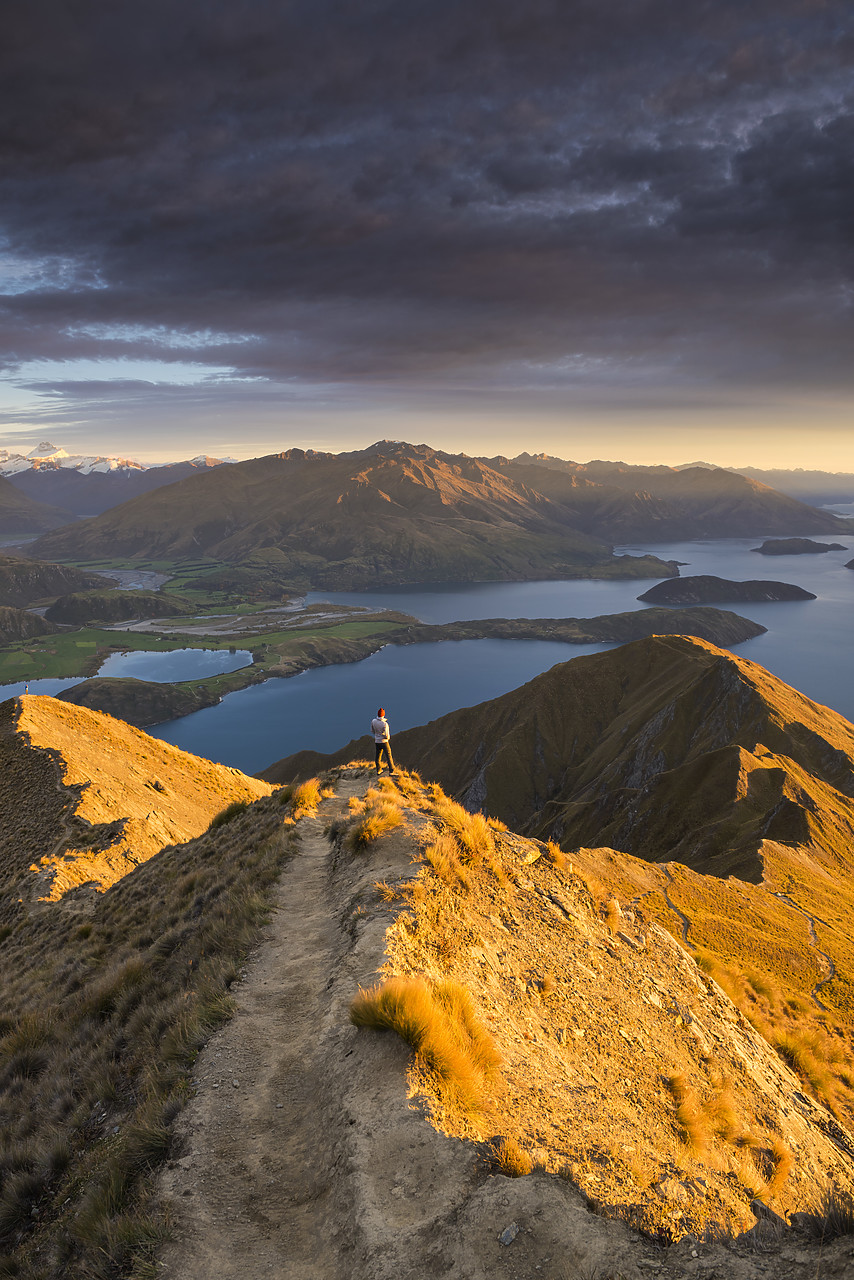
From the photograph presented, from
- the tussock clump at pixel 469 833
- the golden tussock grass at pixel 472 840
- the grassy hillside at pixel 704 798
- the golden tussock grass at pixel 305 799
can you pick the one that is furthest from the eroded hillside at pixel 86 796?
the grassy hillside at pixel 704 798

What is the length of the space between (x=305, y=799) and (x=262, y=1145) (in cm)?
1481

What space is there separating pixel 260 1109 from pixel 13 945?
21.9 meters

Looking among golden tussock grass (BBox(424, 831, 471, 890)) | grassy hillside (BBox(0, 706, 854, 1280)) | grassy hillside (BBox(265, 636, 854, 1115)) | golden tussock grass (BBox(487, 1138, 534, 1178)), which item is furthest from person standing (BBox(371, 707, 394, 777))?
golden tussock grass (BBox(487, 1138, 534, 1178))

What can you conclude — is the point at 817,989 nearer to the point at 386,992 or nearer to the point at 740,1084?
the point at 740,1084

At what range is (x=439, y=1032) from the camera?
8.87 metres

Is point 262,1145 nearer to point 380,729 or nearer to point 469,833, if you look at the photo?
point 469,833

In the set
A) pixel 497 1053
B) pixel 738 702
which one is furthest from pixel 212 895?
pixel 738 702

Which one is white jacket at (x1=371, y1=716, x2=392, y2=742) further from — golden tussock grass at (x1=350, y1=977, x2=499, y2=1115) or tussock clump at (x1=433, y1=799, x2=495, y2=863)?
golden tussock grass at (x1=350, y1=977, x2=499, y2=1115)

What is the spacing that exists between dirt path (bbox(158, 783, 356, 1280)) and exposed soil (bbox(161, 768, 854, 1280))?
21mm

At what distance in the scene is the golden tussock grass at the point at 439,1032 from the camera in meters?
8.62

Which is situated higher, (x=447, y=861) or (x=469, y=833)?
(x=447, y=861)

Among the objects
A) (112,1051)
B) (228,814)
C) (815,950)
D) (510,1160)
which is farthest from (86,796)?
(815,950)

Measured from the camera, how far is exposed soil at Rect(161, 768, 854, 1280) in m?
6.58

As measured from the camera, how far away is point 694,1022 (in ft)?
52.3
